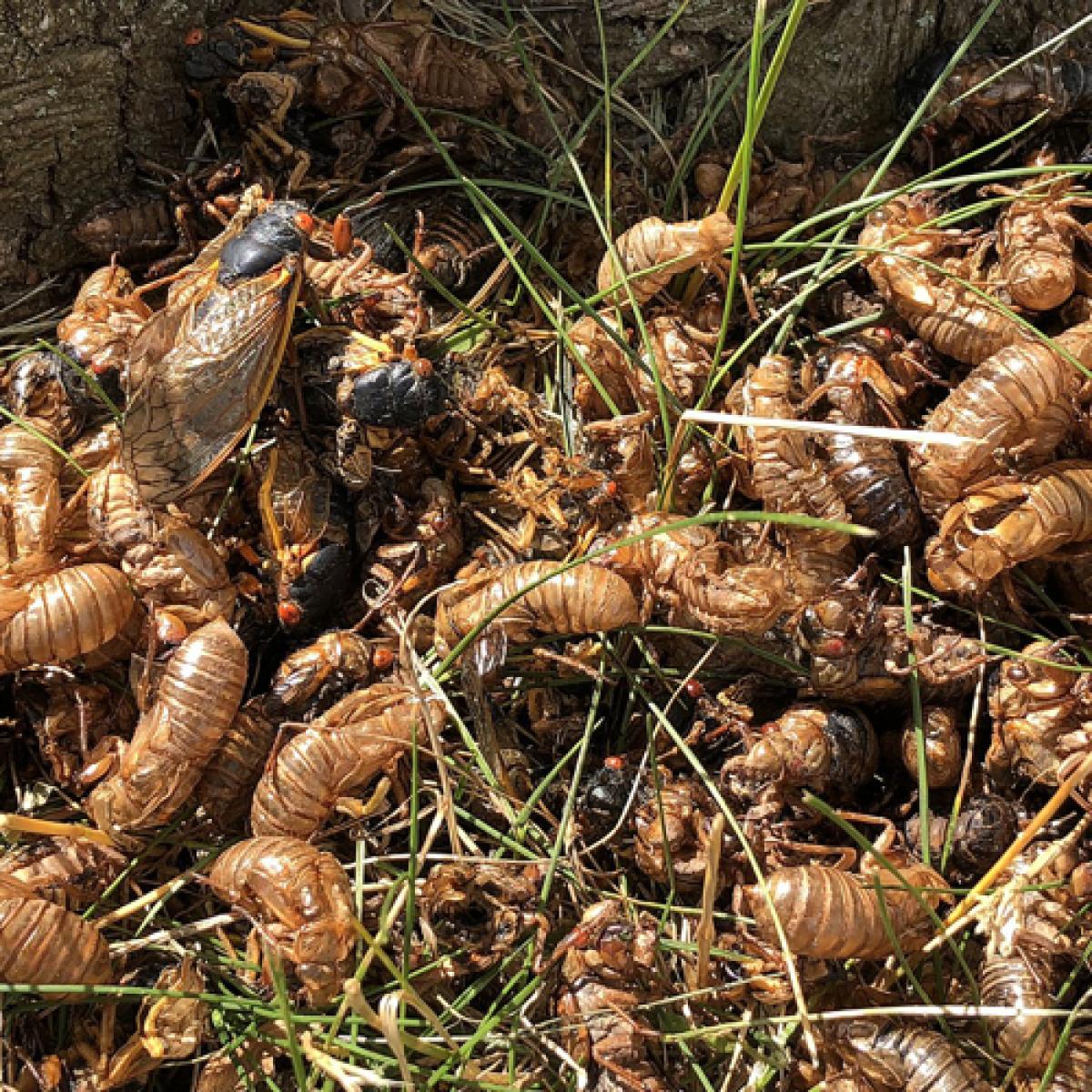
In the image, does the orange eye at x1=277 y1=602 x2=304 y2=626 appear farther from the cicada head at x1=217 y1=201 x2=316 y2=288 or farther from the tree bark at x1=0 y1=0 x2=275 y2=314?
the tree bark at x1=0 y1=0 x2=275 y2=314

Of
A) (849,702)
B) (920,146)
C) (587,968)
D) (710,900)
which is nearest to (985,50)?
(920,146)

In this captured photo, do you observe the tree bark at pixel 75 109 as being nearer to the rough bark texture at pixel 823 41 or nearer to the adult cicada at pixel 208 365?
the adult cicada at pixel 208 365

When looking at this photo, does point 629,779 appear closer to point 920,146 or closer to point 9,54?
point 920,146

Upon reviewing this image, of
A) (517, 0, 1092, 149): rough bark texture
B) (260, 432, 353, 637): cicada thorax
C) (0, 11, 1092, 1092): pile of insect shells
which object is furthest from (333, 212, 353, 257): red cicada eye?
(517, 0, 1092, 149): rough bark texture

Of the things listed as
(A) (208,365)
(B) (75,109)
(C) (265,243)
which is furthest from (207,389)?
(B) (75,109)

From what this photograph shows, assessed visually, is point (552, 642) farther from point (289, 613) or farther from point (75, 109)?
point (75, 109)
